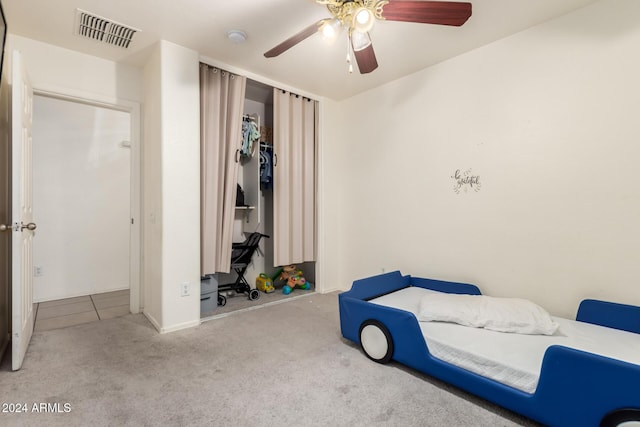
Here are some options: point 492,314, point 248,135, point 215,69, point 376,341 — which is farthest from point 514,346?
point 215,69

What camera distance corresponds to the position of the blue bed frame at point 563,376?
1206 mm

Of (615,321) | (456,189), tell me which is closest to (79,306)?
(456,189)

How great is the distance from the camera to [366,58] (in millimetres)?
1931

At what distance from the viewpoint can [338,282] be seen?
4.00 metres

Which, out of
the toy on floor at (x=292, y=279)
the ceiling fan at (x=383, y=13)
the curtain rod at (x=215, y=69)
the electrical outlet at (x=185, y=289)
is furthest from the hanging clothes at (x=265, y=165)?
the ceiling fan at (x=383, y=13)

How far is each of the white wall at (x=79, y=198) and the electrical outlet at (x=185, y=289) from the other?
6.83 feet

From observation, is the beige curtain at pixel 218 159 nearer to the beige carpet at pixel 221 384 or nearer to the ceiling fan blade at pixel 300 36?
the beige carpet at pixel 221 384

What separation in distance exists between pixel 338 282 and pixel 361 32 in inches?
120

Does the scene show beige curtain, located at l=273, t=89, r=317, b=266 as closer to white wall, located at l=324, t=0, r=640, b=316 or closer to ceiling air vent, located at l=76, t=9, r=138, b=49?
white wall, located at l=324, t=0, r=640, b=316

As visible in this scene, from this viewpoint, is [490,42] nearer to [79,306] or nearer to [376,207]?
[376,207]

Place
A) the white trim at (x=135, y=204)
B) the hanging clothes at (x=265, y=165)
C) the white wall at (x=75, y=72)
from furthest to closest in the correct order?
the hanging clothes at (x=265, y=165) < the white trim at (x=135, y=204) < the white wall at (x=75, y=72)

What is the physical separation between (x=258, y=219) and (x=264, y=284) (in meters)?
0.86

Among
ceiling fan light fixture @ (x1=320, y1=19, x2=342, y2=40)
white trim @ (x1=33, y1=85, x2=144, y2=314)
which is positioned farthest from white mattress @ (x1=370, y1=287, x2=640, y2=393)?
white trim @ (x1=33, y1=85, x2=144, y2=314)

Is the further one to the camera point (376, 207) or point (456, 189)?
point (376, 207)
